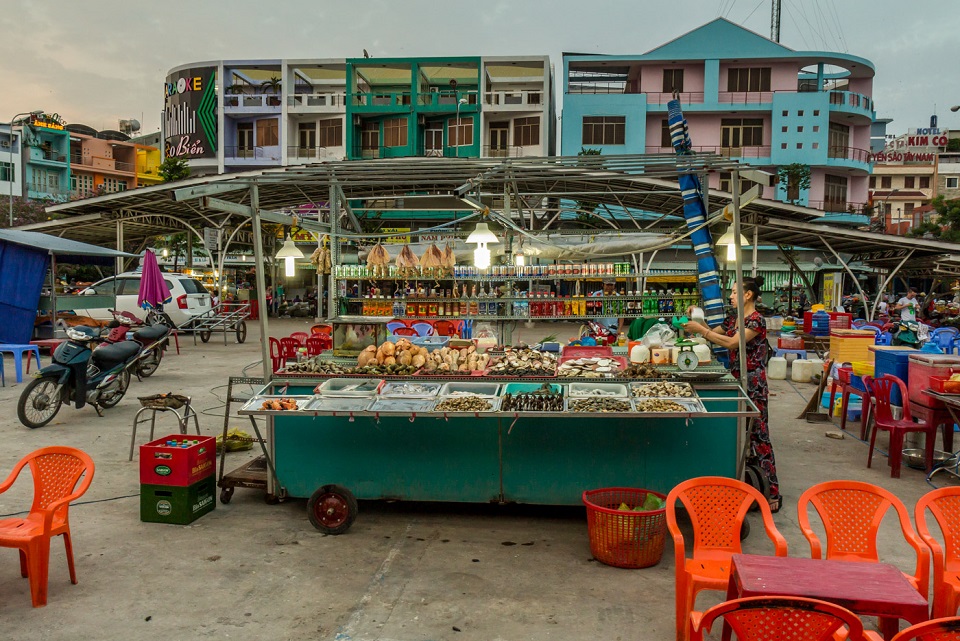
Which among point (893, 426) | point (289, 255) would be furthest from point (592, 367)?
point (289, 255)

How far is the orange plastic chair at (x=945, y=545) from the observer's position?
3.37 m

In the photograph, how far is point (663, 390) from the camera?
17.5ft

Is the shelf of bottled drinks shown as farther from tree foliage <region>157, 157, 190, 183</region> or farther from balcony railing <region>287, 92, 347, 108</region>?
balcony railing <region>287, 92, 347, 108</region>

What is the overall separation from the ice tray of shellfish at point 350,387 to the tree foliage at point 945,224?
31.9 meters

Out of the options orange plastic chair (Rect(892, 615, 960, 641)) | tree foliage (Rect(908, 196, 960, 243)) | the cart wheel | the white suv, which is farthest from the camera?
tree foliage (Rect(908, 196, 960, 243))

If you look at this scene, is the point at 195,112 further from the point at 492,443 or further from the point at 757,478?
the point at 757,478

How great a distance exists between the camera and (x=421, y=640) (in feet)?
12.1

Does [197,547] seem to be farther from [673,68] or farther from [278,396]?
[673,68]

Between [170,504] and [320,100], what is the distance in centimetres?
3293

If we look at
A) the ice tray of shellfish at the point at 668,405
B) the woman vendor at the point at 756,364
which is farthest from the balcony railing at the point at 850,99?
the ice tray of shellfish at the point at 668,405

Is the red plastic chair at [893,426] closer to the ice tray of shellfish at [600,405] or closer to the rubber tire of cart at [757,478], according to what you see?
the rubber tire of cart at [757,478]

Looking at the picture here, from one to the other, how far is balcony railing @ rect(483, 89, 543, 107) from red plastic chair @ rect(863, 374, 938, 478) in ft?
92.9

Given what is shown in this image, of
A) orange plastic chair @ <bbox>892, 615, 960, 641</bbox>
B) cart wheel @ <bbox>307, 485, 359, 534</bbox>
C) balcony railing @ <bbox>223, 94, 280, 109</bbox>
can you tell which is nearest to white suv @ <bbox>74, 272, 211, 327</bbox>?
cart wheel @ <bbox>307, 485, 359, 534</bbox>

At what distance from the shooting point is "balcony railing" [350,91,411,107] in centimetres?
3444
